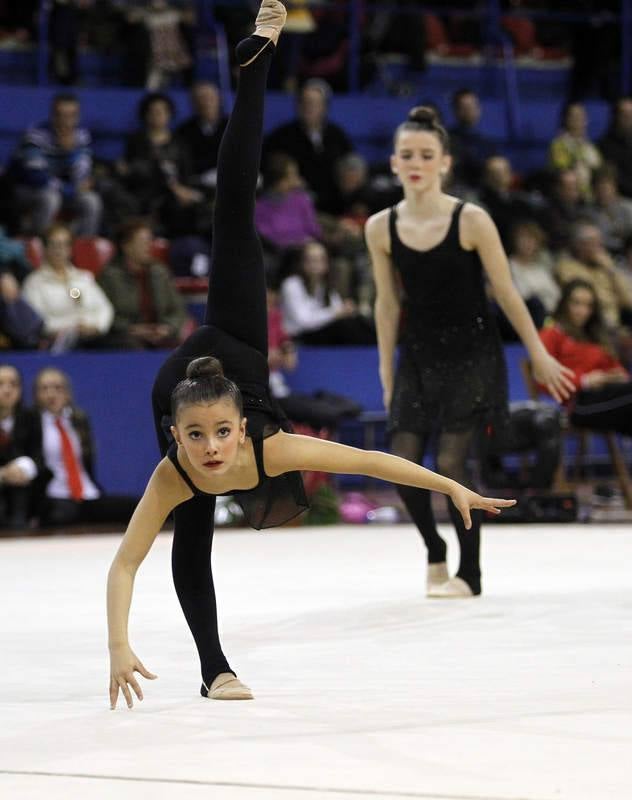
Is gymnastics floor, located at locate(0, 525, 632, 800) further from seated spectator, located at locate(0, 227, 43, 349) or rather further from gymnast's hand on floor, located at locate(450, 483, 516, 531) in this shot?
seated spectator, located at locate(0, 227, 43, 349)

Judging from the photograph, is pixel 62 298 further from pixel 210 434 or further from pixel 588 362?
pixel 210 434

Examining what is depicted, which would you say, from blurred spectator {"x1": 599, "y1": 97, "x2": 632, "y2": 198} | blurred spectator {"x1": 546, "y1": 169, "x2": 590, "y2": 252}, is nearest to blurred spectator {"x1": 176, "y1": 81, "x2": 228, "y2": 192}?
blurred spectator {"x1": 546, "y1": 169, "x2": 590, "y2": 252}

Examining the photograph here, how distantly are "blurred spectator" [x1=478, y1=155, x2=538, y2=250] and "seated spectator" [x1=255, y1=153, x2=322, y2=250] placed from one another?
1253 mm

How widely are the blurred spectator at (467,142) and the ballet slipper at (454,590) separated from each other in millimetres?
5939

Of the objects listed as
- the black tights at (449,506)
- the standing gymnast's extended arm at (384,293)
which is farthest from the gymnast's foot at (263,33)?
the black tights at (449,506)

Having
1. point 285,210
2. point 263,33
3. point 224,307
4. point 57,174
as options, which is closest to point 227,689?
point 224,307

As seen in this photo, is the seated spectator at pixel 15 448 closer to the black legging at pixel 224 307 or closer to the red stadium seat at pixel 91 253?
the red stadium seat at pixel 91 253

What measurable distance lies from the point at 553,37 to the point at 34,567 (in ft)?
26.4

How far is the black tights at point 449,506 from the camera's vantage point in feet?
16.5

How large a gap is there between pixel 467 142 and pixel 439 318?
5.96m

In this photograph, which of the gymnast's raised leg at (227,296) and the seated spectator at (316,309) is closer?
the gymnast's raised leg at (227,296)

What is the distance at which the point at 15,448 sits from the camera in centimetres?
753

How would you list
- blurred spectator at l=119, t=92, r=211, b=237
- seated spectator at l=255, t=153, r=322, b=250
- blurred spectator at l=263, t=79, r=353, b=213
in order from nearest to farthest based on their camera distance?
1. blurred spectator at l=119, t=92, r=211, b=237
2. seated spectator at l=255, t=153, r=322, b=250
3. blurred spectator at l=263, t=79, r=353, b=213

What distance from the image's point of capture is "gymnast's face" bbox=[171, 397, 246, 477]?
318 centimetres
